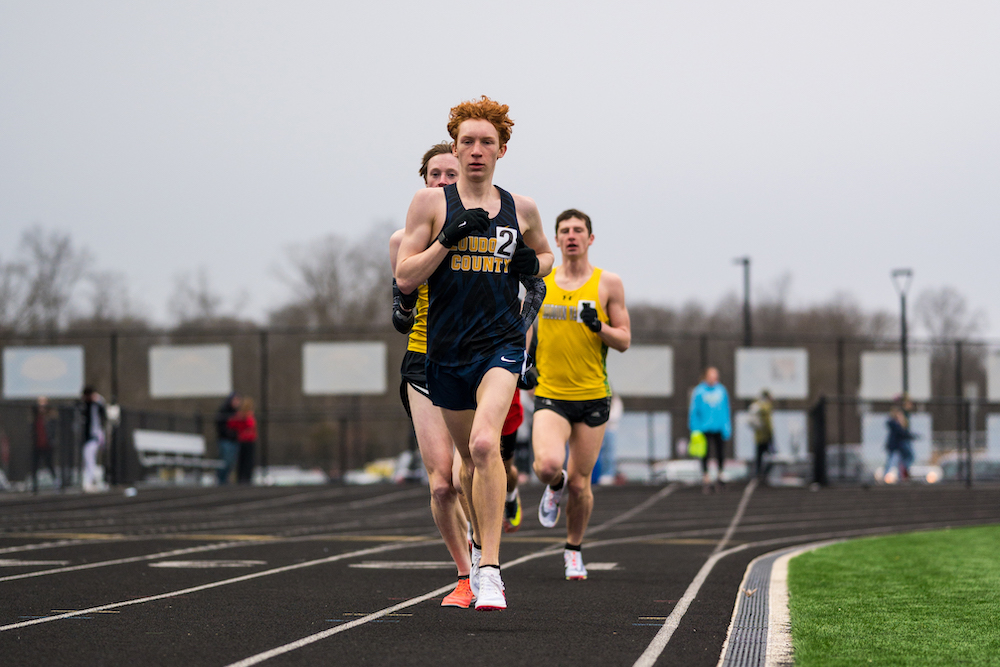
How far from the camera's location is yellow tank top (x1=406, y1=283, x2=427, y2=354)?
20.9 feet

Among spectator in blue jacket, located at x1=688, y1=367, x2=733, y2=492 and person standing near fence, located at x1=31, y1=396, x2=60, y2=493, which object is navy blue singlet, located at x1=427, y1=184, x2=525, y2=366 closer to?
spectator in blue jacket, located at x1=688, y1=367, x2=733, y2=492

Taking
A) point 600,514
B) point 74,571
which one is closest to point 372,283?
point 600,514

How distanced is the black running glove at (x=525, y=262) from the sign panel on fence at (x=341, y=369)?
2432 cm

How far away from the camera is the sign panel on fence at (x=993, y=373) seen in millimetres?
31812

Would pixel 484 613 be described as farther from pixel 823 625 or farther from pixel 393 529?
pixel 393 529

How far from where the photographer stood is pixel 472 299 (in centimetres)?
589

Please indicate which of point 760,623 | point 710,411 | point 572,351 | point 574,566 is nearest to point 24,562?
point 574,566

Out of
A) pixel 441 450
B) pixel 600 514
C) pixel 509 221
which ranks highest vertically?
pixel 509 221

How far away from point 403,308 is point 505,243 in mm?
605

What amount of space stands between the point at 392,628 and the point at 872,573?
169 inches

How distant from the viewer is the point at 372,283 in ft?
187

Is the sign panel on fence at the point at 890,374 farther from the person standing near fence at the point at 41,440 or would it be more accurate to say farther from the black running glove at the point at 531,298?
the black running glove at the point at 531,298

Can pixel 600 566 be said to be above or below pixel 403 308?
below

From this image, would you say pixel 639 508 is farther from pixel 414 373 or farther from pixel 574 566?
pixel 414 373
